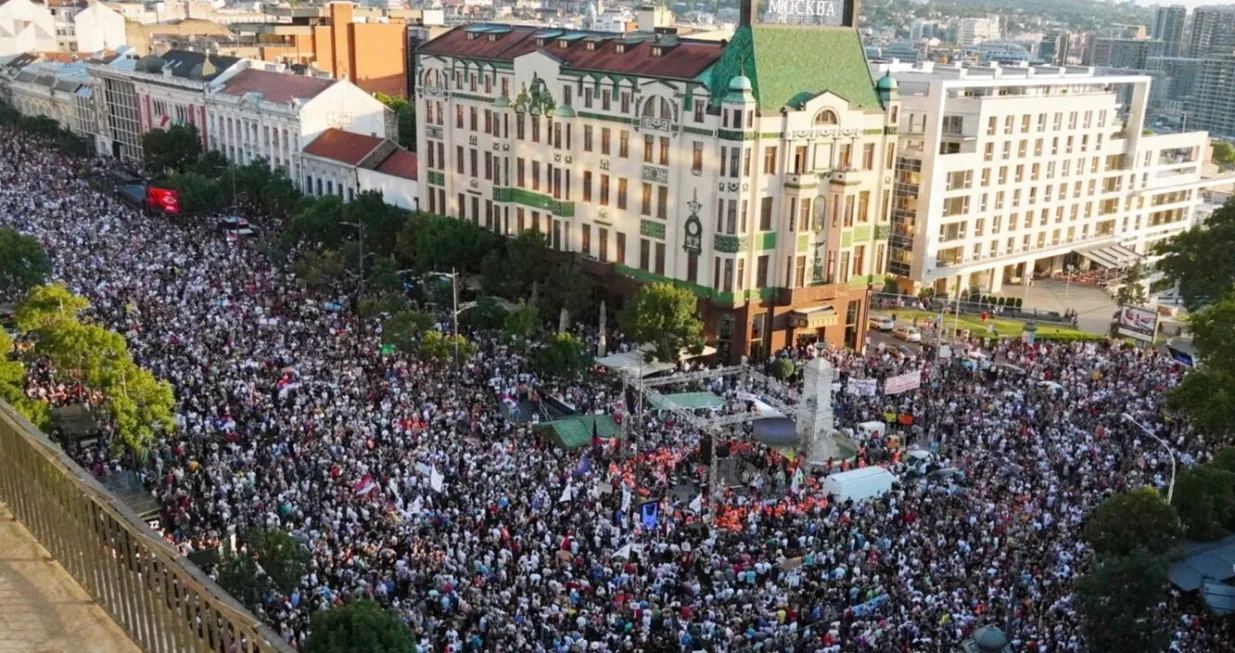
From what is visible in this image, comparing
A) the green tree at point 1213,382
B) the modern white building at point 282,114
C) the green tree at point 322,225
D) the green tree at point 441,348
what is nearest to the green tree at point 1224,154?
the modern white building at point 282,114

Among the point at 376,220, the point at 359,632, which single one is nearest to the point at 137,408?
the point at 359,632

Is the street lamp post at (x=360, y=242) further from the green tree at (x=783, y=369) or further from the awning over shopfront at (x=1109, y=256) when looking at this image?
the awning over shopfront at (x=1109, y=256)

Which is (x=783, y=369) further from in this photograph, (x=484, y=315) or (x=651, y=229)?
(x=484, y=315)

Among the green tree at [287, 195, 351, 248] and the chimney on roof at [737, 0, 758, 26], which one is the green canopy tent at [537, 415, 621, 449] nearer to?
the chimney on roof at [737, 0, 758, 26]

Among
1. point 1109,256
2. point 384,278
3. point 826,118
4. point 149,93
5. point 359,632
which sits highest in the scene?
point 826,118

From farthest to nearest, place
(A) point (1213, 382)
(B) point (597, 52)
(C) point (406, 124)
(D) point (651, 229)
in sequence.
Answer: (C) point (406, 124), (B) point (597, 52), (D) point (651, 229), (A) point (1213, 382)
